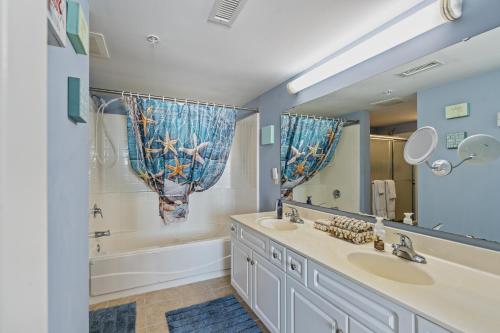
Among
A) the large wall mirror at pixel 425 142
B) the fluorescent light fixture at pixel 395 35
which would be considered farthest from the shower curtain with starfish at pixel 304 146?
the fluorescent light fixture at pixel 395 35

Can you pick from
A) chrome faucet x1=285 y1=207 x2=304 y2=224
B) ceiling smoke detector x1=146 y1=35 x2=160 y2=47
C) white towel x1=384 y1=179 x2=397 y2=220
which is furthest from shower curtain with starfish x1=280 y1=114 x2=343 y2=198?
ceiling smoke detector x1=146 y1=35 x2=160 y2=47

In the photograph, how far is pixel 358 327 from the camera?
95 centimetres

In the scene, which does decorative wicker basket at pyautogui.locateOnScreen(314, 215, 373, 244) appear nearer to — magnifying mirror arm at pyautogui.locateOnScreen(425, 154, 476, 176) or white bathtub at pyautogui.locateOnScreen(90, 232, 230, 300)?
magnifying mirror arm at pyautogui.locateOnScreen(425, 154, 476, 176)

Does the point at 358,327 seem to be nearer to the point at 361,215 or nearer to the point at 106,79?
the point at 361,215

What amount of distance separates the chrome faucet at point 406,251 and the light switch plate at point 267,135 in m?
1.60

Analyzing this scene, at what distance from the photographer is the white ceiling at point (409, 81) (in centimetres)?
105

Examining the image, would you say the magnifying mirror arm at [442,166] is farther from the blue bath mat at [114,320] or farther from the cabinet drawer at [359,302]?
the blue bath mat at [114,320]

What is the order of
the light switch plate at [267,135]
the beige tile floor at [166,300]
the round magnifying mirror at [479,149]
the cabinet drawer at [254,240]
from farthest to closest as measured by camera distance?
the light switch plate at [267,135], the beige tile floor at [166,300], the cabinet drawer at [254,240], the round magnifying mirror at [479,149]

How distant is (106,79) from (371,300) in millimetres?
2857

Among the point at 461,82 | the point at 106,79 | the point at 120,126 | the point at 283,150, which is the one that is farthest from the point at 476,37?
the point at 120,126

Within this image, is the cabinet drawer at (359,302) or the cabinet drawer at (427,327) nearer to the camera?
the cabinet drawer at (427,327)

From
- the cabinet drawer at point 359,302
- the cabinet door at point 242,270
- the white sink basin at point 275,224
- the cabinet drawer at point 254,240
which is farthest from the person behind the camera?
the white sink basin at point 275,224

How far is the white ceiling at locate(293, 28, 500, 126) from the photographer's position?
3.44 ft
